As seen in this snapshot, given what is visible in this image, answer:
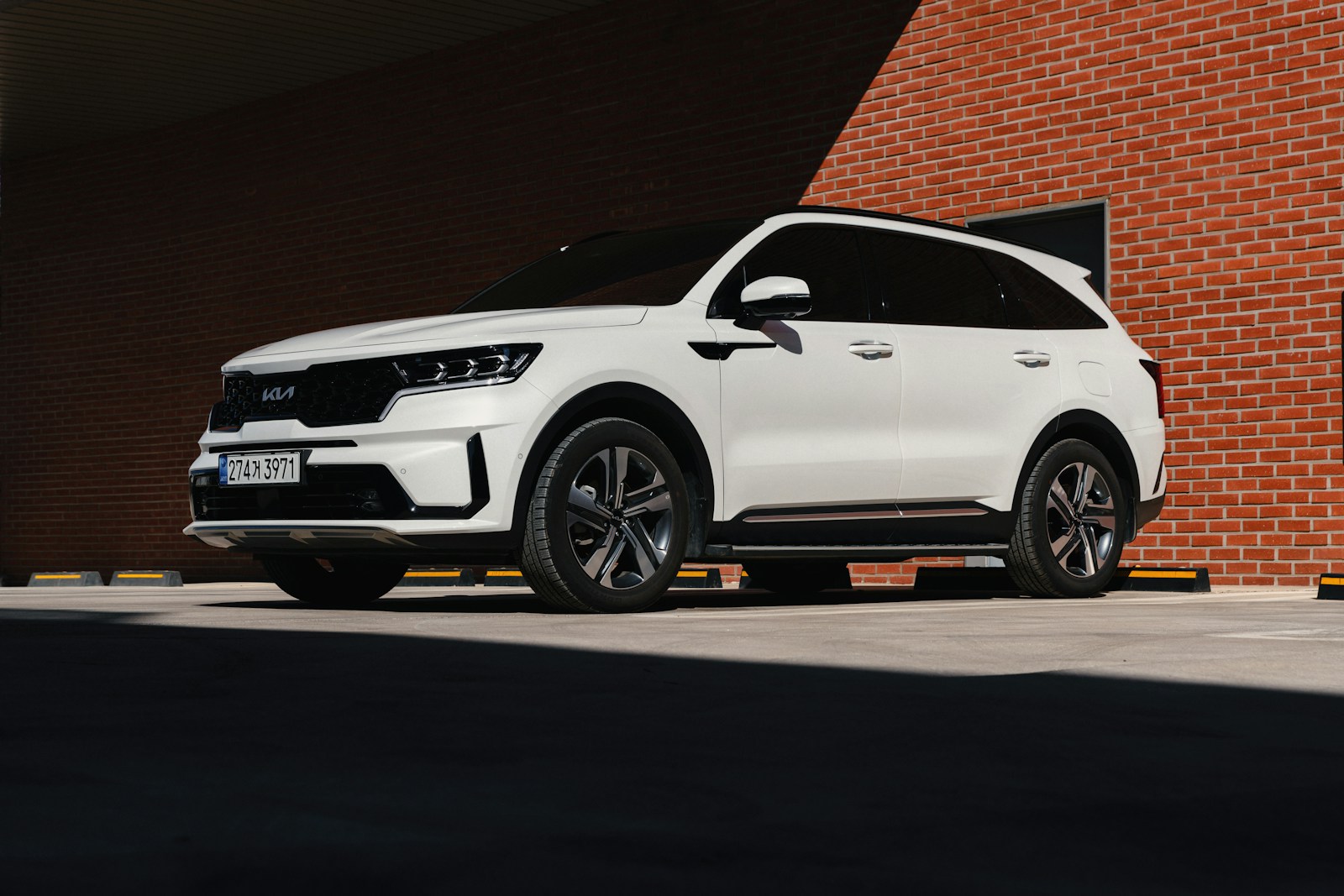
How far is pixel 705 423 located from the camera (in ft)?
23.3

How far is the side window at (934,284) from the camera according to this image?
8.02 meters

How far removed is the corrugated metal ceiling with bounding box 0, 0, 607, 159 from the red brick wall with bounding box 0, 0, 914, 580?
1.01ft

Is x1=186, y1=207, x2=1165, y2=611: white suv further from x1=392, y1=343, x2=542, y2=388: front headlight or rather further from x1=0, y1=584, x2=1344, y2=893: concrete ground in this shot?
x1=0, y1=584, x2=1344, y2=893: concrete ground

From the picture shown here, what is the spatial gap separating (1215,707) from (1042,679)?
1.78 ft

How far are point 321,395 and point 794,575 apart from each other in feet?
12.3

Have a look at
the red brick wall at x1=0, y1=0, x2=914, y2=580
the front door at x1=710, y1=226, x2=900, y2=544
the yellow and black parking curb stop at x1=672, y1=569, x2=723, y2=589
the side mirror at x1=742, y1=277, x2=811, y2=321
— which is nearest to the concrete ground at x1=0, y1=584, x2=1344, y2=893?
the front door at x1=710, y1=226, x2=900, y2=544

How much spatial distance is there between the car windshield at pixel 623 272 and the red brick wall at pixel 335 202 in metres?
5.09

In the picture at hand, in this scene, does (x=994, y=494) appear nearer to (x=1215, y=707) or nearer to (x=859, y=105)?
(x=1215, y=707)

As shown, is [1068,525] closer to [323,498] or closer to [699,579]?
[699,579]

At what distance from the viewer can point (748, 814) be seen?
99.0 inches

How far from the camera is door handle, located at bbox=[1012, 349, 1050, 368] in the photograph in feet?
27.3

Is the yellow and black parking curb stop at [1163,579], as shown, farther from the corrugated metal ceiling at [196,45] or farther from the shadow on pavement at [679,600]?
the corrugated metal ceiling at [196,45]

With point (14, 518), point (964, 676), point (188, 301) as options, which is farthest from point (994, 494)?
point (14, 518)

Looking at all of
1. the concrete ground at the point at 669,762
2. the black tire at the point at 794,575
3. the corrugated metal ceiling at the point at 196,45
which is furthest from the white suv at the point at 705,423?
the corrugated metal ceiling at the point at 196,45
